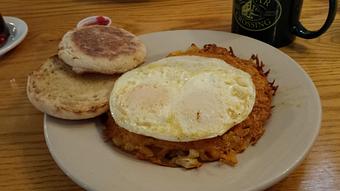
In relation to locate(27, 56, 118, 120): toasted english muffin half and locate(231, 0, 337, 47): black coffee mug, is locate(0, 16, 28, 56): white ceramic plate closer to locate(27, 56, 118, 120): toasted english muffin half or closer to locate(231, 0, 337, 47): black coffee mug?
locate(27, 56, 118, 120): toasted english muffin half

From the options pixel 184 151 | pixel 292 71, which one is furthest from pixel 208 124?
pixel 292 71

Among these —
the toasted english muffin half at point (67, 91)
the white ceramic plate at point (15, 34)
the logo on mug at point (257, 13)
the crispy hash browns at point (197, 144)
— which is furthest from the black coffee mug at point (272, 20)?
the white ceramic plate at point (15, 34)

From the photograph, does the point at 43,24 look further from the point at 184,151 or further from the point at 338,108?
the point at 338,108

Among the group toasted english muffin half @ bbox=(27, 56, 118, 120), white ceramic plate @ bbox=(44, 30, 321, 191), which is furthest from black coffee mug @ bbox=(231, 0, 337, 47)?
toasted english muffin half @ bbox=(27, 56, 118, 120)

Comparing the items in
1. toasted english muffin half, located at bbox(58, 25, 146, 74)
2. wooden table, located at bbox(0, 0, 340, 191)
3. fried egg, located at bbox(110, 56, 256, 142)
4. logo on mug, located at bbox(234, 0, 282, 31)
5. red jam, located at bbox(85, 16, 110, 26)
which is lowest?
wooden table, located at bbox(0, 0, 340, 191)

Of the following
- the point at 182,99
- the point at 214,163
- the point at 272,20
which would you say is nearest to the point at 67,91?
the point at 182,99

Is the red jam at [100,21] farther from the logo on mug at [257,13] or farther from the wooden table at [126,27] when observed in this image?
the logo on mug at [257,13]

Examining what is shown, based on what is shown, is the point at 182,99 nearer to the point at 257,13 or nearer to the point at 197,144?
the point at 197,144
